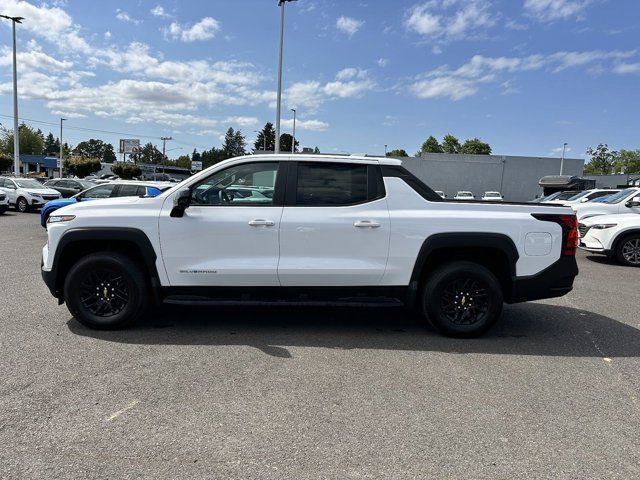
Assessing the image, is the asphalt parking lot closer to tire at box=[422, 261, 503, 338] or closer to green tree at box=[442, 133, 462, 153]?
tire at box=[422, 261, 503, 338]

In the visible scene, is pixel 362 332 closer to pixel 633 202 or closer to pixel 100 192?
pixel 633 202

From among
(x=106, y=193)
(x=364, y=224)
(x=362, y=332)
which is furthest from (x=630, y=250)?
(x=106, y=193)

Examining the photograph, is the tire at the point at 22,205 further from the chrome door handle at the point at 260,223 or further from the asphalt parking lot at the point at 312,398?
the chrome door handle at the point at 260,223

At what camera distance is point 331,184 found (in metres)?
5.01

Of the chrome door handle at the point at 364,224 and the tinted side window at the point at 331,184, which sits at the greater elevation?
the tinted side window at the point at 331,184

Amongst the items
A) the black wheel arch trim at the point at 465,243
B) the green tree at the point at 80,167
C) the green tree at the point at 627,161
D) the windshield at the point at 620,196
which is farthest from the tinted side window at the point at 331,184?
the green tree at the point at 627,161

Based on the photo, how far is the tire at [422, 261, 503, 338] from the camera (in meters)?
4.93

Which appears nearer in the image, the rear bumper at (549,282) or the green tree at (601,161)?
the rear bumper at (549,282)

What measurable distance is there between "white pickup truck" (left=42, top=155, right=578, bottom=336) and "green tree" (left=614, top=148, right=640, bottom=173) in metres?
133

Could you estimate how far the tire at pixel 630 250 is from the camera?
414 inches

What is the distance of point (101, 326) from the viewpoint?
4.97 meters

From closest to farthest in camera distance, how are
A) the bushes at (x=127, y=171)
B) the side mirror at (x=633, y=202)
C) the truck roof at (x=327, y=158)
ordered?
the truck roof at (x=327, y=158)
the side mirror at (x=633, y=202)
the bushes at (x=127, y=171)

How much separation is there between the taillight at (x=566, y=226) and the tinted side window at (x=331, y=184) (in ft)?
6.02

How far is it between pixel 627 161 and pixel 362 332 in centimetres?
13862
